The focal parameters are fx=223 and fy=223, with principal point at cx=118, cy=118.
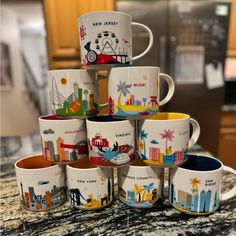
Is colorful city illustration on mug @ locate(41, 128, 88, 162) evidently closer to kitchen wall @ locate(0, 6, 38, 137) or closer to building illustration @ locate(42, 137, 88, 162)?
building illustration @ locate(42, 137, 88, 162)

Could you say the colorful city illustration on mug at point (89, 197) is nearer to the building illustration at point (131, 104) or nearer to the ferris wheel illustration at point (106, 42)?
the building illustration at point (131, 104)

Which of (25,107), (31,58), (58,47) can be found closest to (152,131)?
(58,47)

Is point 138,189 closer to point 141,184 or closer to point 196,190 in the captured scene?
point 141,184

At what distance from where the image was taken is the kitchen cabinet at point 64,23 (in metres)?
1.68

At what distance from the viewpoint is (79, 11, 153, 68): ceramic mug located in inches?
21.7

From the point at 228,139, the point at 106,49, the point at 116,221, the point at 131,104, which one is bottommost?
the point at 228,139

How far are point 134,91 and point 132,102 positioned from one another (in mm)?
28

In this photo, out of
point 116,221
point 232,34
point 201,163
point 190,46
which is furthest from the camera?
point 232,34

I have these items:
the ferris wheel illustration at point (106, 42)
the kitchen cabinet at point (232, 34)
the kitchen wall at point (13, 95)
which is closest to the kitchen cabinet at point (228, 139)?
the kitchen cabinet at point (232, 34)

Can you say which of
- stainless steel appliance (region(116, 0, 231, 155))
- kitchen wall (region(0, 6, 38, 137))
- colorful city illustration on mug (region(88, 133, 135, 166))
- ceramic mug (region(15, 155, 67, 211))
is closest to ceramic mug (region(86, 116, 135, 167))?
colorful city illustration on mug (region(88, 133, 135, 166))

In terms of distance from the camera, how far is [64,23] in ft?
5.63

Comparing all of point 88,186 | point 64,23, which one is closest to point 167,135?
point 88,186

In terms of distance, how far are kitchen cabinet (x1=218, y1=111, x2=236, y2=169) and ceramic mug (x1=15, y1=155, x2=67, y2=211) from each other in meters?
1.76

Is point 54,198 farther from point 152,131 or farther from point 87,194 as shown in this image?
point 152,131
